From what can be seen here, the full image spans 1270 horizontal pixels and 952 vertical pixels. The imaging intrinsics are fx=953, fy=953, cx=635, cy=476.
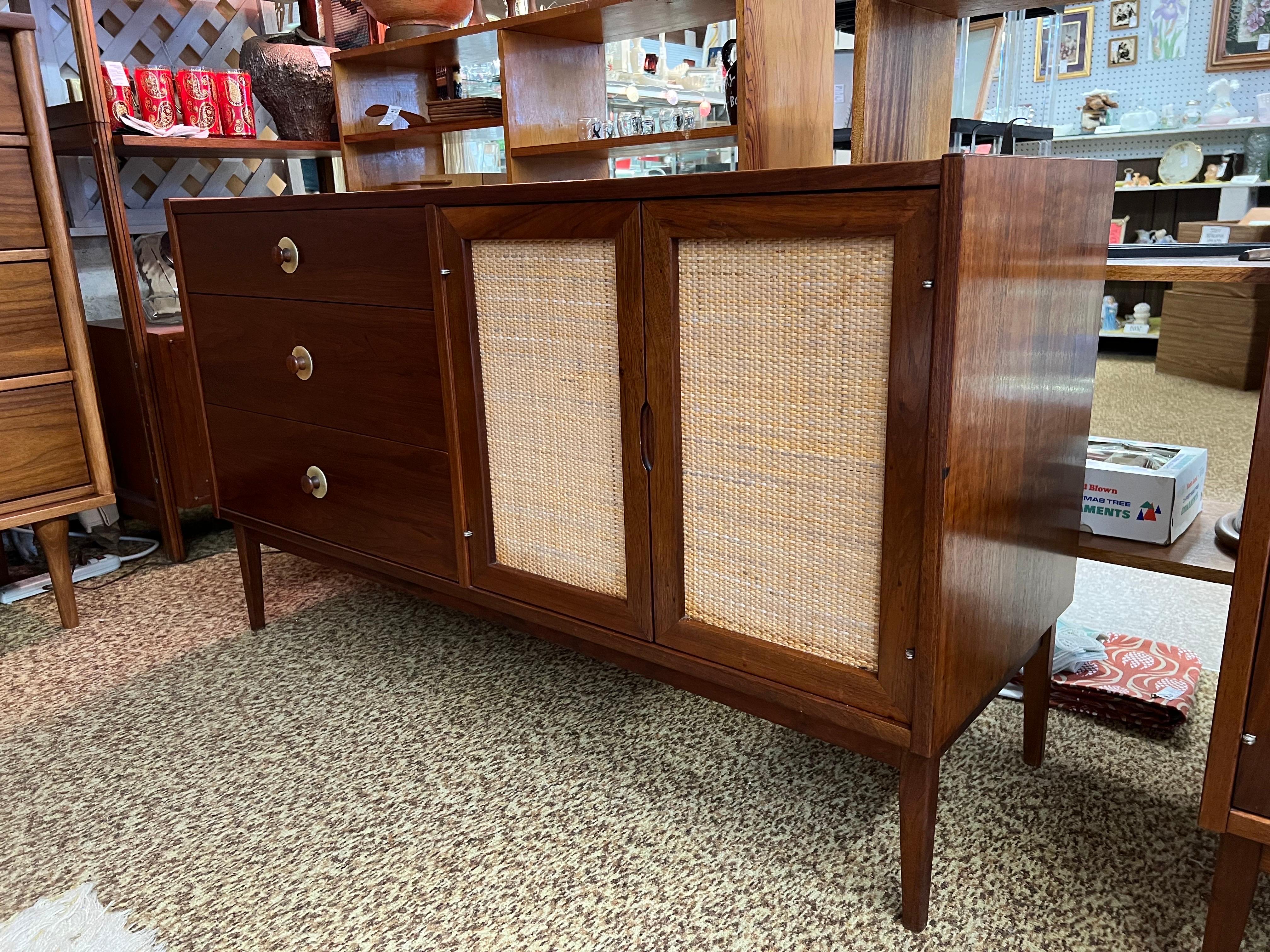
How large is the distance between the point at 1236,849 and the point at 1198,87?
4.69 meters

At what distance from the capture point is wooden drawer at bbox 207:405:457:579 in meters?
1.41

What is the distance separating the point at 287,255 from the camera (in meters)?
1.47

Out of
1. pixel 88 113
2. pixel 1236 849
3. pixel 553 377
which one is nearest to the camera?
pixel 1236 849

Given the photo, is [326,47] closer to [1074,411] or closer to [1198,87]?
[1074,411]

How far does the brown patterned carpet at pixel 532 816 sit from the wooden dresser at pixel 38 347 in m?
0.31

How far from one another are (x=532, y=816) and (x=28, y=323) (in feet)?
4.31

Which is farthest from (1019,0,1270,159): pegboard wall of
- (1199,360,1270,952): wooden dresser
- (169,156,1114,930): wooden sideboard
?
(1199,360,1270,952): wooden dresser

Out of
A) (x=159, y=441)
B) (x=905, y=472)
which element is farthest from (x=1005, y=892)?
(x=159, y=441)

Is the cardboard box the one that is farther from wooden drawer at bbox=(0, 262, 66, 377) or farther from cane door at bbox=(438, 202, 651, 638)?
wooden drawer at bbox=(0, 262, 66, 377)

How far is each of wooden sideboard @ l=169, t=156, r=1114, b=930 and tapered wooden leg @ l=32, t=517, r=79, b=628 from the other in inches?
28.3

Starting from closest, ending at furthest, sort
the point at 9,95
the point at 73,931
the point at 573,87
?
the point at 73,931
the point at 9,95
the point at 573,87

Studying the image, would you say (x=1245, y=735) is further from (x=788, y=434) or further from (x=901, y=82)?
(x=901, y=82)

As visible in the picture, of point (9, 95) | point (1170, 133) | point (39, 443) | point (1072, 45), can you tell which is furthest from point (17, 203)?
point (1072, 45)

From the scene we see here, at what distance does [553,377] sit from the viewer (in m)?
1.21
